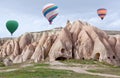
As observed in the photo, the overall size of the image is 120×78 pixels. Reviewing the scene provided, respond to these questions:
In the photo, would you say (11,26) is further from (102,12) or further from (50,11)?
(102,12)

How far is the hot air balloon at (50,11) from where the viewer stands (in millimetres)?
76375

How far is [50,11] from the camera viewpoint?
250 feet

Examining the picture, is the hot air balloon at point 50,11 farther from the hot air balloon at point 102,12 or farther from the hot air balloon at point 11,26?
the hot air balloon at point 102,12

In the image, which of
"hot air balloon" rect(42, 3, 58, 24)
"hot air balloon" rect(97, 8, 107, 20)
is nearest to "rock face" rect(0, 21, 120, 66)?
"hot air balloon" rect(42, 3, 58, 24)

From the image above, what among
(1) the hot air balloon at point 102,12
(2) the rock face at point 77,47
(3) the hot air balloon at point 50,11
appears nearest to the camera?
(2) the rock face at point 77,47

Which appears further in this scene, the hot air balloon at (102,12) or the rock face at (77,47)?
the hot air balloon at (102,12)

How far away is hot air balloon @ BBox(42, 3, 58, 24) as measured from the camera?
251 feet

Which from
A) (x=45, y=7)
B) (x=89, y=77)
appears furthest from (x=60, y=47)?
(x=89, y=77)

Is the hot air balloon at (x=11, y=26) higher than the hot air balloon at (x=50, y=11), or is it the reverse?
the hot air balloon at (x=50, y=11)

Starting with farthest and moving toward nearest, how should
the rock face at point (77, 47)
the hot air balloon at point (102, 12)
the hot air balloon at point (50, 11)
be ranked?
1. the hot air balloon at point (102, 12)
2. the hot air balloon at point (50, 11)
3. the rock face at point (77, 47)

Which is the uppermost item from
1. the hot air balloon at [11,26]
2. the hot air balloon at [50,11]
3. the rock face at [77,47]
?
the hot air balloon at [50,11]

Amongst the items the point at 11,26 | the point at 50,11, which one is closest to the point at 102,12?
the point at 50,11

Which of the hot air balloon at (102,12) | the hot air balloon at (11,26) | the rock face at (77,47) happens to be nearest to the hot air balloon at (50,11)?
the rock face at (77,47)

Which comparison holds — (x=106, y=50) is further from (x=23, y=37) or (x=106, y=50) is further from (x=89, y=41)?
(x=23, y=37)
